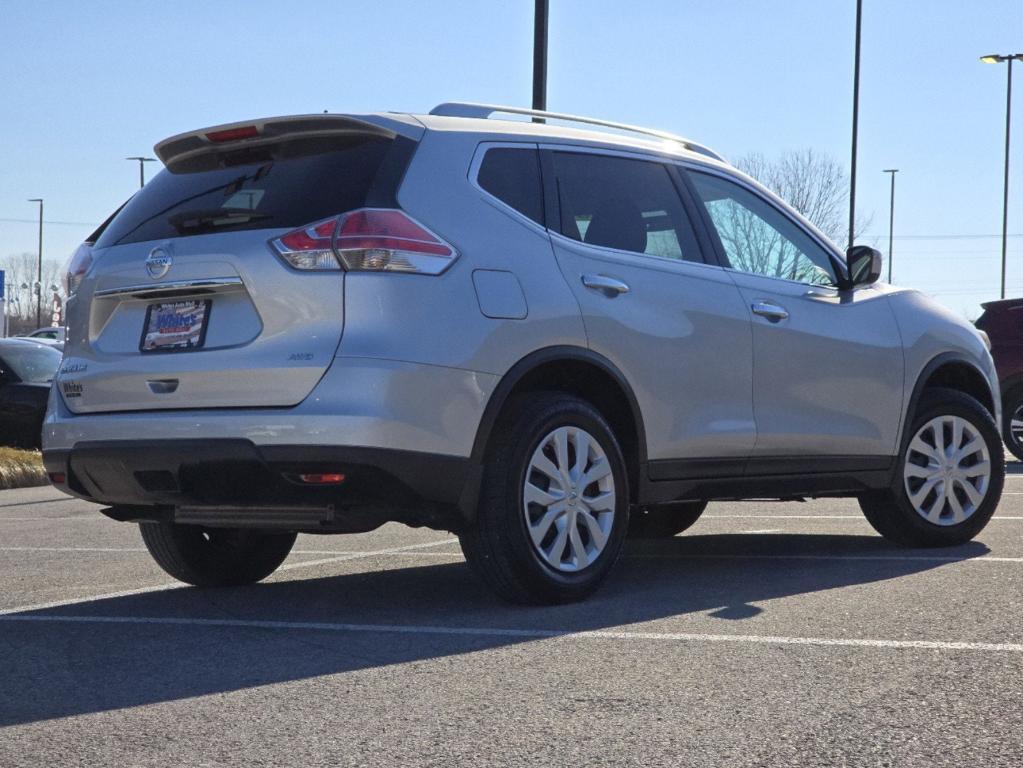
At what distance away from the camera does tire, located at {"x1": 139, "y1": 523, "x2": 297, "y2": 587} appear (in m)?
6.77

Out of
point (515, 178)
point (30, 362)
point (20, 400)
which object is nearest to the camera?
point (515, 178)

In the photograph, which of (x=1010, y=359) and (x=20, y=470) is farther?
(x=1010, y=359)

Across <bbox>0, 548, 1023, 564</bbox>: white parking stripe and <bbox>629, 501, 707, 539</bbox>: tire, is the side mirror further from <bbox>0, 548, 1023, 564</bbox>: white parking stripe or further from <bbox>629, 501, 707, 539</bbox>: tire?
<bbox>629, 501, 707, 539</bbox>: tire

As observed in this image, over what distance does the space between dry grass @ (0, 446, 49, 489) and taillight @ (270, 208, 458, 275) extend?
10.7 metres

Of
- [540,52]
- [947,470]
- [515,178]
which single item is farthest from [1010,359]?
[515,178]

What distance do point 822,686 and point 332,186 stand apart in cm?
248

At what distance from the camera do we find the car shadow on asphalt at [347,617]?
467cm

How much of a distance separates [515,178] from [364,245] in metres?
0.94

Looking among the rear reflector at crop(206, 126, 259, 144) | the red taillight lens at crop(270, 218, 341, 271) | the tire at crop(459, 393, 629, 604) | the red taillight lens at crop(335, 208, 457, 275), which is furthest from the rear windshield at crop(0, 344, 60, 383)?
the red taillight lens at crop(335, 208, 457, 275)

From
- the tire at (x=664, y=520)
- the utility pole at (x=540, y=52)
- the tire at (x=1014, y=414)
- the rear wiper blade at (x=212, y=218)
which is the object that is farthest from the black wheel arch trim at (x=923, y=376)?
the tire at (x=1014, y=414)

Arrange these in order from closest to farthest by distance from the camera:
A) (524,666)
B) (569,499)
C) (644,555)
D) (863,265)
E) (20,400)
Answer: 1. (524,666)
2. (569,499)
3. (863,265)
4. (644,555)
5. (20,400)

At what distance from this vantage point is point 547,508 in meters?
5.93

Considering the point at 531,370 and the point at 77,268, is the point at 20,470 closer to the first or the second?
the point at 77,268

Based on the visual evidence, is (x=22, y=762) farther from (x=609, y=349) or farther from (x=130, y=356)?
(x=609, y=349)
